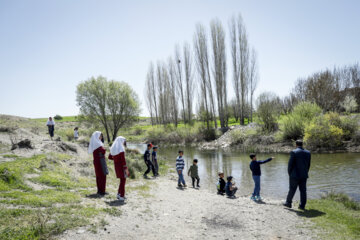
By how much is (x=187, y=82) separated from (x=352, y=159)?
31.8 metres

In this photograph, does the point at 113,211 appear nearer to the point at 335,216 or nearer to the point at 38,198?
the point at 38,198

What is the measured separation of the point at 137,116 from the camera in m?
39.5

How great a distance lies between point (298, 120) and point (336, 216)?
18.9m

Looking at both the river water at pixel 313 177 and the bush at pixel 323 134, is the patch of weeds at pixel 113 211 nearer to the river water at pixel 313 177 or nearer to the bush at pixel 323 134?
the river water at pixel 313 177

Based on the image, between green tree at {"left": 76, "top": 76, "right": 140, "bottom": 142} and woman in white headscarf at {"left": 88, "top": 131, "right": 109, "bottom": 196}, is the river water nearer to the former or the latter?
woman in white headscarf at {"left": 88, "top": 131, "right": 109, "bottom": 196}

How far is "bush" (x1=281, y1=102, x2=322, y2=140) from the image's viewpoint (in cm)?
2327

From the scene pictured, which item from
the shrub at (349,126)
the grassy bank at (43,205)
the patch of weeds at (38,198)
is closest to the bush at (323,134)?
the shrub at (349,126)

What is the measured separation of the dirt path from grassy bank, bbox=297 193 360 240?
→ 0.35 meters

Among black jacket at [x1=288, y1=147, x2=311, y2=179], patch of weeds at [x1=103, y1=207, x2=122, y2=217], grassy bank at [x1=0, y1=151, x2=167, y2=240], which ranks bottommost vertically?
patch of weeds at [x1=103, y1=207, x2=122, y2=217]

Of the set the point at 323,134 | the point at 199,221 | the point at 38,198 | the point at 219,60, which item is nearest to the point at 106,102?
the point at 219,60

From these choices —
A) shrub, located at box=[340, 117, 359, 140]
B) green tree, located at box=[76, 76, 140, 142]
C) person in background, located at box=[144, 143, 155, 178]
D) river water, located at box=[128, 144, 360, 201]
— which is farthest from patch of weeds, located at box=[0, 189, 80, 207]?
green tree, located at box=[76, 76, 140, 142]

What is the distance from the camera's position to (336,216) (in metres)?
6.39

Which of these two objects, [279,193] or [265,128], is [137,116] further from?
[279,193]

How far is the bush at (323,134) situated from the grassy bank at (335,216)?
45.2 ft
